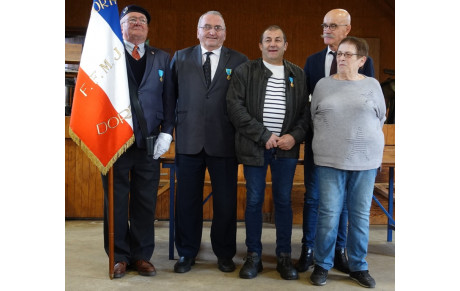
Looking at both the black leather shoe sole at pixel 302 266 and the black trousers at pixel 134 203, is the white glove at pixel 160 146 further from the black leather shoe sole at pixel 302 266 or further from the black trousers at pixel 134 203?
the black leather shoe sole at pixel 302 266

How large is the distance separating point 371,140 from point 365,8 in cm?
637

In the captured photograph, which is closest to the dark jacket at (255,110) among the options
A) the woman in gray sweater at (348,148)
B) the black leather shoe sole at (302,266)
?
the woman in gray sweater at (348,148)

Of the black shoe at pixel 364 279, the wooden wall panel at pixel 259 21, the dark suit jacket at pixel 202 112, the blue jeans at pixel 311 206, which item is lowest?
the black shoe at pixel 364 279

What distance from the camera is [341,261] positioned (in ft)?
9.27

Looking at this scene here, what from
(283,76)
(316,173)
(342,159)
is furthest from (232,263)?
(283,76)

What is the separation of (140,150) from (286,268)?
1.09 meters

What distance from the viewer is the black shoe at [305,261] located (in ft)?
9.27

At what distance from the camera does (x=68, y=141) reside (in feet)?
14.0

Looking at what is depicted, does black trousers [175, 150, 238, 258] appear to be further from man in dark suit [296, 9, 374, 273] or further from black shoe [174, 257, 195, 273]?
man in dark suit [296, 9, 374, 273]

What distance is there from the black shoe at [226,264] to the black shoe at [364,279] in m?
0.71

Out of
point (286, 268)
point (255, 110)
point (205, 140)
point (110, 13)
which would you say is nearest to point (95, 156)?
point (205, 140)

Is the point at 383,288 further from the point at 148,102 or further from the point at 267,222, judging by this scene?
the point at 267,222

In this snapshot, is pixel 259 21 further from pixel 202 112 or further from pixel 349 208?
pixel 349 208

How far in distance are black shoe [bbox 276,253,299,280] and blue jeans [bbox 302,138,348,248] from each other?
23 centimetres
